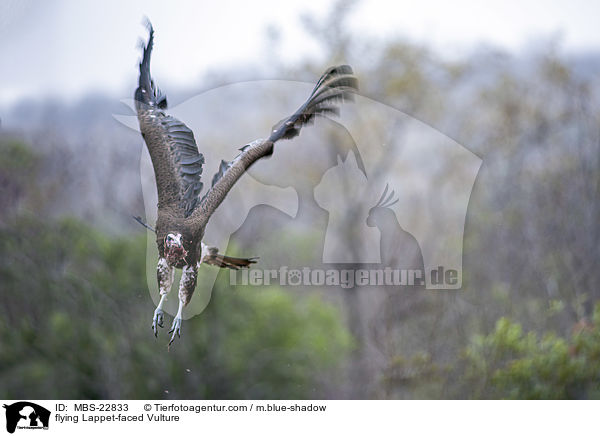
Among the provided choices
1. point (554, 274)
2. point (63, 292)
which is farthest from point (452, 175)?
point (63, 292)

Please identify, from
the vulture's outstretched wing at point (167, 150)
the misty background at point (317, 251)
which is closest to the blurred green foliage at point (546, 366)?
the misty background at point (317, 251)

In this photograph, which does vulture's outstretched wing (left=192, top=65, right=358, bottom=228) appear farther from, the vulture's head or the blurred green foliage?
the blurred green foliage

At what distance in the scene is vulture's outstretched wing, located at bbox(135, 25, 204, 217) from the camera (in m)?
1.76

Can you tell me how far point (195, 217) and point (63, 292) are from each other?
2723 millimetres

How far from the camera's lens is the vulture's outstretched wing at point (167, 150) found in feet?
5.78

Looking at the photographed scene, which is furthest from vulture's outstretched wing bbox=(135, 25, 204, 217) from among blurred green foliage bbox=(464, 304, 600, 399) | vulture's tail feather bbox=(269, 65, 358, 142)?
blurred green foliage bbox=(464, 304, 600, 399)

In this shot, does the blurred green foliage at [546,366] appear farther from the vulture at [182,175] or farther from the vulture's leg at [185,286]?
the vulture's leg at [185,286]

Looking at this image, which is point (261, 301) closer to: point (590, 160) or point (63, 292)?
point (63, 292)

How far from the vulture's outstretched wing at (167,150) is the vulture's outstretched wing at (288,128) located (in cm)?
6

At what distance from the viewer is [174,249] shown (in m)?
1.70

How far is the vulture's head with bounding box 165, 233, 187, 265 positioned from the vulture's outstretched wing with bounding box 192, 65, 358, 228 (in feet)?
0.34

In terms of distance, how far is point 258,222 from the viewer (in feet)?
12.7

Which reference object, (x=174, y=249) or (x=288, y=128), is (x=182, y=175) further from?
(x=288, y=128)

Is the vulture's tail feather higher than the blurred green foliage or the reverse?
higher
